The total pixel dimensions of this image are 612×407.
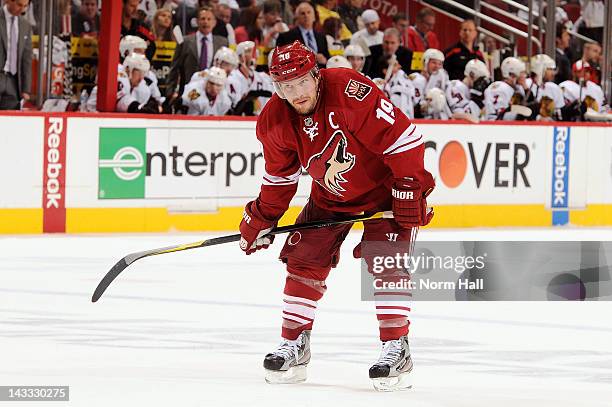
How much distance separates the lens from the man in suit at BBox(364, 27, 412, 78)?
39.3ft

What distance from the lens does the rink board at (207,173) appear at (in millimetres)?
9664

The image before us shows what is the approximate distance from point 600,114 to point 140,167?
4.58 meters

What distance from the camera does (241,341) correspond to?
548 cm

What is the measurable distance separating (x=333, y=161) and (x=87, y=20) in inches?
252

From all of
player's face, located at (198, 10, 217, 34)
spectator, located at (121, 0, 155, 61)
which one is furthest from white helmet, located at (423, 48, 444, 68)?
spectator, located at (121, 0, 155, 61)

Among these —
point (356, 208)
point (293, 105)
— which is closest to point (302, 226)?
point (356, 208)

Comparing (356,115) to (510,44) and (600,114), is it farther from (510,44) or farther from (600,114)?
(510,44)

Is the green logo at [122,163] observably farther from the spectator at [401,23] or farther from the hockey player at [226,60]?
the spectator at [401,23]

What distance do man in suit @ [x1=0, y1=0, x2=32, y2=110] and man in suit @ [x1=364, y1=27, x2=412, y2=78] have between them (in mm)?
3339

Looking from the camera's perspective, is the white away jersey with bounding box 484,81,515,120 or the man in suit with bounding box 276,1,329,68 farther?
the white away jersey with bounding box 484,81,515,120

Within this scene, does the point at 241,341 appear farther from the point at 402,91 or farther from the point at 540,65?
the point at 540,65

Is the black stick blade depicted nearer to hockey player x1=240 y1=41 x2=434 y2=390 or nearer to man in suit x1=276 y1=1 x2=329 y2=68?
hockey player x1=240 y1=41 x2=434 y2=390

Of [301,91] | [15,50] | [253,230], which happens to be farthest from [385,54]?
[301,91]

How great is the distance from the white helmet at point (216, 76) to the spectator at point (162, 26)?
663 millimetres
